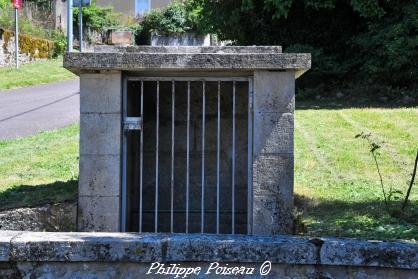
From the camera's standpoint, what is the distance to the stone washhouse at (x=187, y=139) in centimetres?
470

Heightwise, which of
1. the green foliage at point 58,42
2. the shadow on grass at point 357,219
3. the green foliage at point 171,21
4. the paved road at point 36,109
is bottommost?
the shadow on grass at point 357,219

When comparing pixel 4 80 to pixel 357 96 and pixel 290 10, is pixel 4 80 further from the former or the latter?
pixel 357 96

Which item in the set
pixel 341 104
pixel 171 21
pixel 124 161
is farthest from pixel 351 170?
pixel 171 21

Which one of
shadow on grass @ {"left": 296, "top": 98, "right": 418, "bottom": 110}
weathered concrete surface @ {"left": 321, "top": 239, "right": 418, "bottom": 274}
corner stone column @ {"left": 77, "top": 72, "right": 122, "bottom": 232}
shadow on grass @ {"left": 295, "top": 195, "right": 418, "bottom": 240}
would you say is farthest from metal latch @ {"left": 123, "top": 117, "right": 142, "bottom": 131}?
shadow on grass @ {"left": 296, "top": 98, "right": 418, "bottom": 110}

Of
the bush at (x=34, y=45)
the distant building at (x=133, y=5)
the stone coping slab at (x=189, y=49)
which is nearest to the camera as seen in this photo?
the stone coping slab at (x=189, y=49)

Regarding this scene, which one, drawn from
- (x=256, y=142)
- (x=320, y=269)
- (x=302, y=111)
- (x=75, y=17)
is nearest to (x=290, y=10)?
(x=302, y=111)

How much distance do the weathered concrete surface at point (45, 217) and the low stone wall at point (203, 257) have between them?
1.27 metres

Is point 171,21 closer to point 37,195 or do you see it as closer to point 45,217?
point 37,195

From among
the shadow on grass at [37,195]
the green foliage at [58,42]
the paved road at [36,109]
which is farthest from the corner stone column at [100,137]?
the green foliage at [58,42]

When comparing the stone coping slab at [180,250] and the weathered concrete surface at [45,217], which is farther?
the weathered concrete surface at [45,217]

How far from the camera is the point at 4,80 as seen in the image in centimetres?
2072

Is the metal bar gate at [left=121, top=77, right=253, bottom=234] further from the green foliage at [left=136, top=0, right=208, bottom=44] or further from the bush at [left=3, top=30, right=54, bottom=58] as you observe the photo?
the green foliage at [left=136, top=0, right=208, bottom=44]

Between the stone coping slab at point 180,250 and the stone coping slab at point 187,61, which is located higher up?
the stone coping slab at point 187,61

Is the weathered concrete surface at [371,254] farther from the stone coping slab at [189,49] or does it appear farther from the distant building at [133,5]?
the distant building at [133,5]
